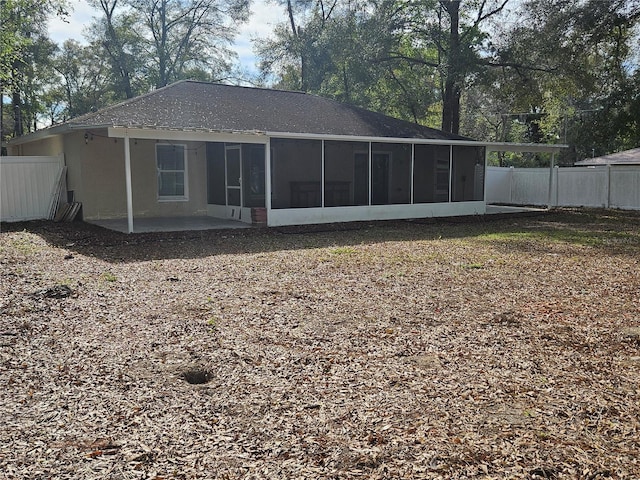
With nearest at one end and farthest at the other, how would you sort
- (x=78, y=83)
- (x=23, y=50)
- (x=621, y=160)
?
(x=621, y=160) → (x=23, y=50) → (x=78, y=83)

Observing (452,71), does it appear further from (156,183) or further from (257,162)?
(156,183)

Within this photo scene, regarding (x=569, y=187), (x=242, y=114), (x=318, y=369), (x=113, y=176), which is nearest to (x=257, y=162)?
(x=242, y=114)

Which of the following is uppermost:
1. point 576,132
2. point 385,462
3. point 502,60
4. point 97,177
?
point 502,60

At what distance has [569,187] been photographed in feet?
69.4

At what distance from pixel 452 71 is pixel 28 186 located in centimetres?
1385

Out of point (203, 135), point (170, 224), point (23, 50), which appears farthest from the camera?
point (23, 50)

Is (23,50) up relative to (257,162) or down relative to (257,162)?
up

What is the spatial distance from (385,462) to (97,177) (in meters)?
12.4

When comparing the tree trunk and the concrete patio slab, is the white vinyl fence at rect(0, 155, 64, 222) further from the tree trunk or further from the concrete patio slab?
the tree trunk

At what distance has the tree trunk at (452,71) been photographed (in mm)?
19297

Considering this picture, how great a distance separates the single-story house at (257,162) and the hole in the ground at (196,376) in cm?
811

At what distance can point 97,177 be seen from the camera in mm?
13367

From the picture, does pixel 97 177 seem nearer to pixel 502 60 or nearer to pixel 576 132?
pixel 502 60

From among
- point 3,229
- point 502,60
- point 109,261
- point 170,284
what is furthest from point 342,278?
point 502,60
